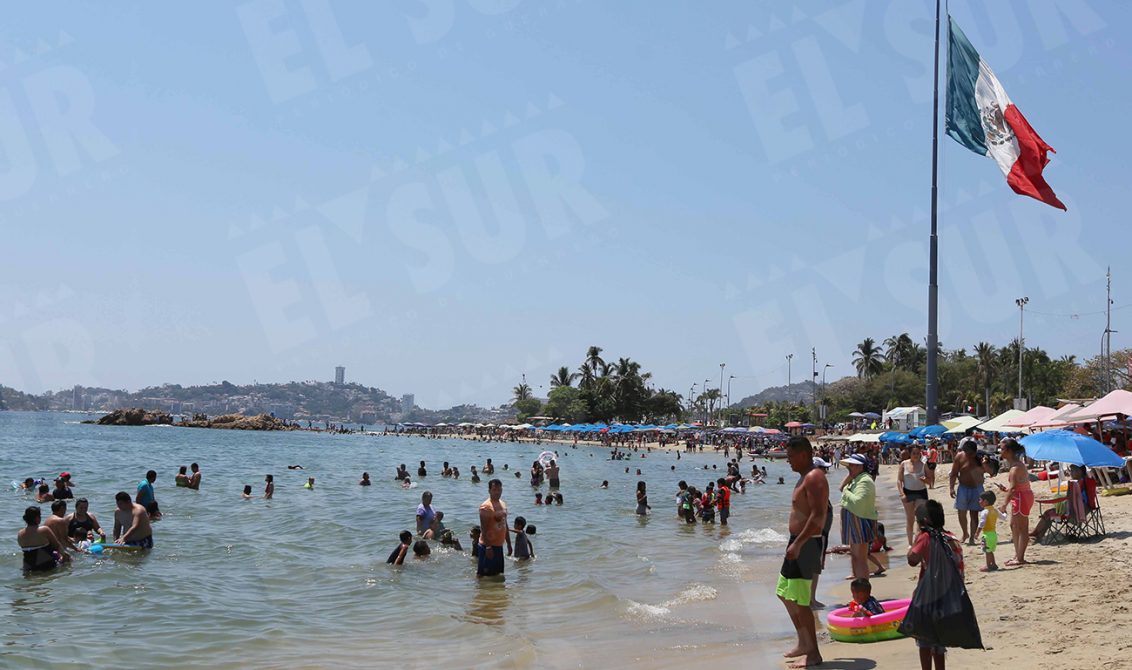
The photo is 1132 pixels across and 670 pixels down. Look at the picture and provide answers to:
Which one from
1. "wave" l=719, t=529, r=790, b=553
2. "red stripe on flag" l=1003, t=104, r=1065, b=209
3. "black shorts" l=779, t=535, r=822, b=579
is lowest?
"wave" l=719, t=529, r=790, b=553

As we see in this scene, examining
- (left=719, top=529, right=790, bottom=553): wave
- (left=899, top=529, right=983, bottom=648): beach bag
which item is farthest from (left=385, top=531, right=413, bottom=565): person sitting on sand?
(left=899, top=529, right=983, bottom=648): beach bag

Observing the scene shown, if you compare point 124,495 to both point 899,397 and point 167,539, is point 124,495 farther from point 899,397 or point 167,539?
point 899,397

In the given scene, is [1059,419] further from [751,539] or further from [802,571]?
[802,571]

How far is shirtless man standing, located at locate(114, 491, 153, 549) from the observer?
1446cm

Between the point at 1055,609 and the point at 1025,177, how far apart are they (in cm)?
1162

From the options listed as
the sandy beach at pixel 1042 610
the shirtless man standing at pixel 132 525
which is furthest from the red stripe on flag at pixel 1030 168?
the shirtless man standing at pixel 132 525

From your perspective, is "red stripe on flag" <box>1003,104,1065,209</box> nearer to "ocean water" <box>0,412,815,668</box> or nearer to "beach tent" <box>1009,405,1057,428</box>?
"ocean water" <box>0,412,815,668</box>

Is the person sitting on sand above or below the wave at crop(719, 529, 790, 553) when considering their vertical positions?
above

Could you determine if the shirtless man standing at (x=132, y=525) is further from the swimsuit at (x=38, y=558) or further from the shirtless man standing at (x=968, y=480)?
the shirtless man standing at (x=968, y=480)

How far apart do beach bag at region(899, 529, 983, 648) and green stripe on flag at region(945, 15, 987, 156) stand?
50.3ft

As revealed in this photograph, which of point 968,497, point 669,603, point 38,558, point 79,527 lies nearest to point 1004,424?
point 968,497

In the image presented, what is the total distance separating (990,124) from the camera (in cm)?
1820

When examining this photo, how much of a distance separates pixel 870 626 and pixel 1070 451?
21.3 feet

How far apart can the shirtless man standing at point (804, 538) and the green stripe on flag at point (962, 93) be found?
1441 centimetres
